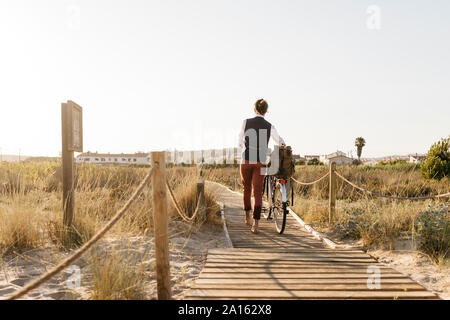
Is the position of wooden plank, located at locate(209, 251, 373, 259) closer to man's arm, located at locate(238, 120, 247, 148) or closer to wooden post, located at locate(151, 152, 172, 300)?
wooden post, located at locate(151, 152, 172, 300)

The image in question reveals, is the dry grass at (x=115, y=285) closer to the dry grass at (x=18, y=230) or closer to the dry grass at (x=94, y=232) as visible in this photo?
the dry grass at (x=94, y=232)

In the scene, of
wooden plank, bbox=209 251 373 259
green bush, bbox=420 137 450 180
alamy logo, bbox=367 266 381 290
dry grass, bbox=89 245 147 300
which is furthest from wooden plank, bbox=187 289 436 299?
green bush, bbox=420 137 450 180

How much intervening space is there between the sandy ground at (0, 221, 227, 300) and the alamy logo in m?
1.84

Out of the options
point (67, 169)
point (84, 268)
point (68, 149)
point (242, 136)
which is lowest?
point (84, 268)

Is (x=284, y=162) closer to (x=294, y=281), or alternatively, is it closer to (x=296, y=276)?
(x=296, y=276)

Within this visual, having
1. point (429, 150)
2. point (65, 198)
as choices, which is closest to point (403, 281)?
A: point (65, 198)

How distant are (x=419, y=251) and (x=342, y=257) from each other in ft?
→ 3.31

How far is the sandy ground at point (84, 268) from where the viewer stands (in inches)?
133

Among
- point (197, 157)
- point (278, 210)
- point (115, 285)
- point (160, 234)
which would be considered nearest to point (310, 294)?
point (160, 234)

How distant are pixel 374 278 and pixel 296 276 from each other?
830 millimetres

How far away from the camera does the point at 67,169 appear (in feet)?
17.0

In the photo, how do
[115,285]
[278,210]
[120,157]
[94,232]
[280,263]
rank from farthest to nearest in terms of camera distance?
[120,157], [278,210], [94,232], [280,263], [115,285]

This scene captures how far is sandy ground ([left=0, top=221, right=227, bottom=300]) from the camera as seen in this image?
3371 mm
